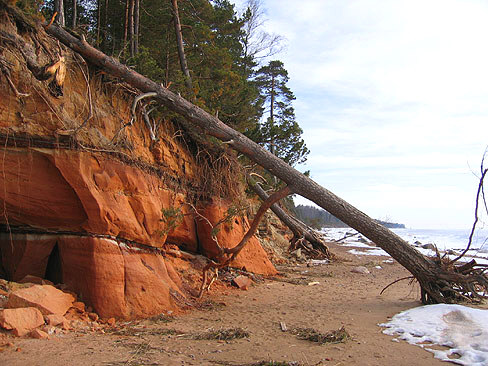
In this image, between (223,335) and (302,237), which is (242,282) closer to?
(223,335)

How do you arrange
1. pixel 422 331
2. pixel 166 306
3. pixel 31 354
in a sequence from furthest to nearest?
1. pixel 166 306
2. pixel 422 331
3. pixel 31 354

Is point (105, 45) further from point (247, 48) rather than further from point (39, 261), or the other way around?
point (247, 48)

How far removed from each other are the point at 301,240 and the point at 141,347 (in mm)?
11281

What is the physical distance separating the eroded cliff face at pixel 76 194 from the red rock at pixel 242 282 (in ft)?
5.91

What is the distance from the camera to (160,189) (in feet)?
25.4

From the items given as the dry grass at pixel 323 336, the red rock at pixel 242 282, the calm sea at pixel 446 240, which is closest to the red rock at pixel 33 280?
the dry grass at pixel 323 336

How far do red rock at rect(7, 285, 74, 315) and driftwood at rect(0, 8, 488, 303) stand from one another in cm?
436

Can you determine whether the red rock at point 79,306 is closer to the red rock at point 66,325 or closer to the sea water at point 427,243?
the red rock at point 66,325

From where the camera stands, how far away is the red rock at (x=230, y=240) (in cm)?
918

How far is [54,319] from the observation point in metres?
4.57

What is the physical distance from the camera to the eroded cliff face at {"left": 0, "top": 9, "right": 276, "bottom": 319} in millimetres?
5363

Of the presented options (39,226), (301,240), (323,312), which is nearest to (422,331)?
(323,312)

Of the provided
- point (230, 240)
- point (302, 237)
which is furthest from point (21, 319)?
point (302, 237)

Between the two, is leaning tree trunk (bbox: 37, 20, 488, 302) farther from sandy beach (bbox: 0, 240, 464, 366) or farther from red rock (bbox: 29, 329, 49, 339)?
red rock (bbox: 29, 329, 49, 339)
